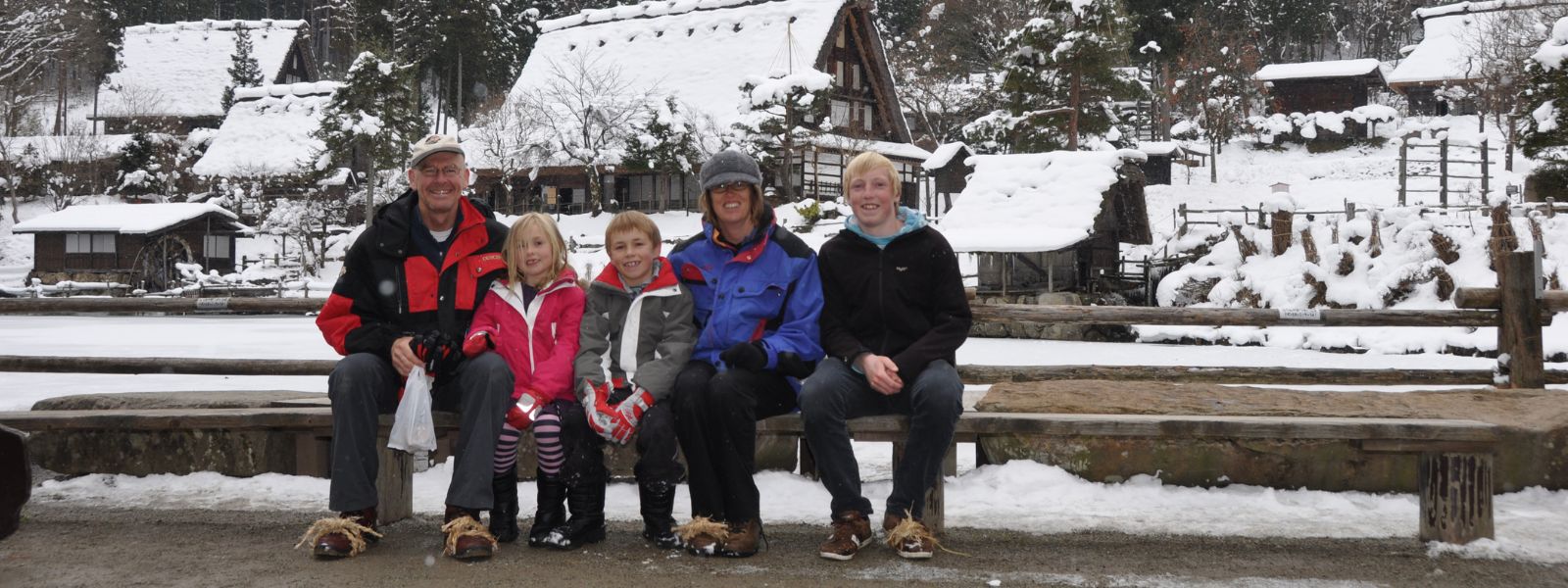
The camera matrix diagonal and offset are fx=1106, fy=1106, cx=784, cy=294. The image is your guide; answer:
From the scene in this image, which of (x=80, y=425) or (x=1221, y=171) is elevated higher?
(x=1221, y=171)

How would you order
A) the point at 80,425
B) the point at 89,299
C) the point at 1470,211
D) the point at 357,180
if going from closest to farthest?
the point at 80,425, the point at 89,299, the point at 1470,211, the point at 357,180

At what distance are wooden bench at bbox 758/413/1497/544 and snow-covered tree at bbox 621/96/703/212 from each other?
31.1 meters

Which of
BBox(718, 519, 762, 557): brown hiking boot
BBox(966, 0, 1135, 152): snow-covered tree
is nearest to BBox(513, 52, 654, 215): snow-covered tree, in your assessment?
BBox(966, 0, 1135, 152): snow-covered tree

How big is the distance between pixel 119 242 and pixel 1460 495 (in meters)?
38.7

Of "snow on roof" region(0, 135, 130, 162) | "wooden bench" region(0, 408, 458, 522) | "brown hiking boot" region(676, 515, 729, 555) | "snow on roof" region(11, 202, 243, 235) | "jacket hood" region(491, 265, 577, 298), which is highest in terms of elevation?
"snow on roof" region(0, 135, 130, 162)

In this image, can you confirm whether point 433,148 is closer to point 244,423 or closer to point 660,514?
point 244,423

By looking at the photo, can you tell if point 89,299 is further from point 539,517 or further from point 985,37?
point 985,37

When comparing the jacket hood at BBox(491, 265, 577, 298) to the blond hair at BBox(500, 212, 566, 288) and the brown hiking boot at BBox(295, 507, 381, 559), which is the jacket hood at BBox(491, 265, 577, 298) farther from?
the brown hiking boot at BBox(295, 507, 381, 559)

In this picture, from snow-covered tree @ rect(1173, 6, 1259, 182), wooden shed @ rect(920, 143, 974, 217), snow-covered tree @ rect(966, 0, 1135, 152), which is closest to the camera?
snow-covered tree @ rect(966, 0, 1135, 152)

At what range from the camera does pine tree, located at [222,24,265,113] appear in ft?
179

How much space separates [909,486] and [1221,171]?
38.7 meters

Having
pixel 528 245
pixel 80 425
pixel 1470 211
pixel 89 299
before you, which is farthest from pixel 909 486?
pixel 1470 211

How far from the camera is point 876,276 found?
4.41 m

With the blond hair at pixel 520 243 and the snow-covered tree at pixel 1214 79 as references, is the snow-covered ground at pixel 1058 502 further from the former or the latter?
the snow-covered tree at pixel 1214 79
